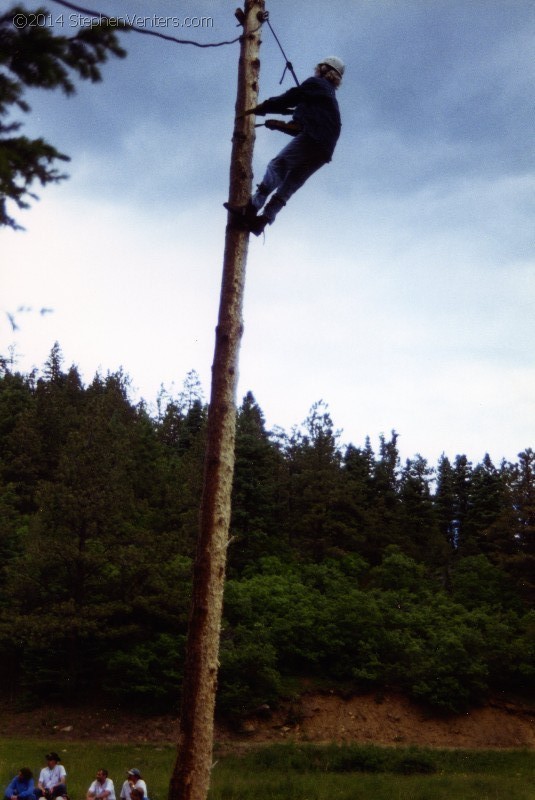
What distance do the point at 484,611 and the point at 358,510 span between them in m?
13.5

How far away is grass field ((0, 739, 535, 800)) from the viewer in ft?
45.8

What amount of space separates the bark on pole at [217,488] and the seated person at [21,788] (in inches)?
329

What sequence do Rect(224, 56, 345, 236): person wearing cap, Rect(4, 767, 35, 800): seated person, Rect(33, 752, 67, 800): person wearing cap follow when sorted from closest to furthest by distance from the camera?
Rect(224, 56, 345, 236): person wearing cap < Rect(4, 767, 35, 800): seated person < Rect(33, 752, 67, 800): person wearing cap

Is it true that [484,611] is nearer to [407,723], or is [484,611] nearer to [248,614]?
[407,723]

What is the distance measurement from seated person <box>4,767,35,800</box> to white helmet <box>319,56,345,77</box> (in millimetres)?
12123

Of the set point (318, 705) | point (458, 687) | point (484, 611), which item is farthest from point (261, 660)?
point (484, 611)

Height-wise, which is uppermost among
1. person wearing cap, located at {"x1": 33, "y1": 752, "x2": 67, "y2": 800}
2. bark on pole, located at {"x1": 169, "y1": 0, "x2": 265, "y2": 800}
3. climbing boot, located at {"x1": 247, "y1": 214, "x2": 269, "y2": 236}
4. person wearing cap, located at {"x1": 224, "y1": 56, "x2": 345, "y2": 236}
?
person wearing cap, located at {"x1": 224, "y1": 56, "x2": 345, "y2": 236}

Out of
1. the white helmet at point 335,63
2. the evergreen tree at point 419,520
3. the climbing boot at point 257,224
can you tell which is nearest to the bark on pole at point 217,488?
the climbing boot at point 257,224

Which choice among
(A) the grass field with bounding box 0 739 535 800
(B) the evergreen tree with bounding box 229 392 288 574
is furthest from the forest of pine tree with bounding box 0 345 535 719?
(A) the grass field with bounding box 0 739 535 800

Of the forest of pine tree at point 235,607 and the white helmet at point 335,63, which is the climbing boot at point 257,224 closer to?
the white helmet at point 335,63

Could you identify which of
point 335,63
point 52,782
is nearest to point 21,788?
point 52,782

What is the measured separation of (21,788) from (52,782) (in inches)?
26.2

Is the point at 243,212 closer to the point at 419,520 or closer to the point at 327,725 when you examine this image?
the point at 327,725

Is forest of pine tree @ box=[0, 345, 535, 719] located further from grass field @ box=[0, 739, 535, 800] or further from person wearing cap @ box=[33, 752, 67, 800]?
person wearing cap @ box=[33, 752, 67, 800]
